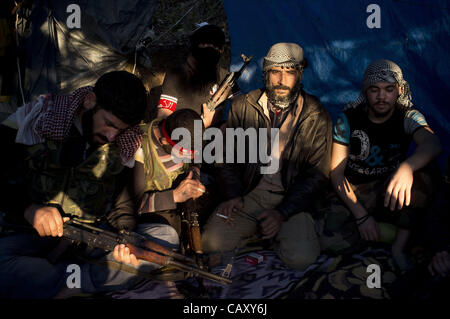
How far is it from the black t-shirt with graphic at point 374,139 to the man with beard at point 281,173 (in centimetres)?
19

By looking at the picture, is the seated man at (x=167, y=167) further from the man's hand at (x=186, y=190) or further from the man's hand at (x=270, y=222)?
the man's hand at (x=270, y=222)

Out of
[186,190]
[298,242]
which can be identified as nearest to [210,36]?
[186,190]

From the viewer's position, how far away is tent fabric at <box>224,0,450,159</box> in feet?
12.5

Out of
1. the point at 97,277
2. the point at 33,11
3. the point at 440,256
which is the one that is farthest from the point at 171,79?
the point at 440,256

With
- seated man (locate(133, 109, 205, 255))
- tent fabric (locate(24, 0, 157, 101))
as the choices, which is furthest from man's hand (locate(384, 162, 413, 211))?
tent fabric (locate(24, 0, 157, 101))

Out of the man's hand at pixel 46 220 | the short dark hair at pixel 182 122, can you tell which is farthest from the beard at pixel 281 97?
the man's hand at pixel 46 220

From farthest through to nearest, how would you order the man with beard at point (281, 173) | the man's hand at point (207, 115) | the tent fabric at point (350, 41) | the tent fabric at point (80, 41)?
the tent fabric at point (80, 41) < the man's hand at point (207, 115) < the tent fabric at point (350, 41) < the man with beard at point (281, 173)

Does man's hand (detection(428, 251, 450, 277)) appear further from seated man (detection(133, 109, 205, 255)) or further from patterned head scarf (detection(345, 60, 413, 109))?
seated man (detection(133, 109, 205, 255))

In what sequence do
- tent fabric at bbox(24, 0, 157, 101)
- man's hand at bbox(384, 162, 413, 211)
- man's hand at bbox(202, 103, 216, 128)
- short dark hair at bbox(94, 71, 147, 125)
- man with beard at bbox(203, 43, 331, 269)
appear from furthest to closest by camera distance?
tent fabric at bbox(24, 0, 157, 101) < man's hand at bbox(202, 103, 216, 128) < man with beard at bbox(203, 43, 331, 269) < man's hand at bbox(384, 162, 413, 211) < short dark hair at bbox(94, 71, 147, 125)

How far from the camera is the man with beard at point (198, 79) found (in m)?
4.10

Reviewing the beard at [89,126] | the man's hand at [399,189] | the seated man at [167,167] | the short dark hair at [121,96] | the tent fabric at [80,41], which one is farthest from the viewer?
the tent fabric at [80,41]

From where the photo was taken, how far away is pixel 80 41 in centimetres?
457

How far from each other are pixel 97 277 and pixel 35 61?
2.94m

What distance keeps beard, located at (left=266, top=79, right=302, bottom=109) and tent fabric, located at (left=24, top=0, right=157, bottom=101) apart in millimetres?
2034
